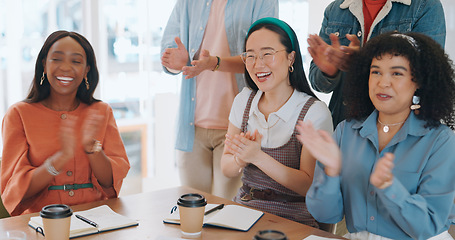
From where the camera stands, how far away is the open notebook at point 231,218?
1.60m

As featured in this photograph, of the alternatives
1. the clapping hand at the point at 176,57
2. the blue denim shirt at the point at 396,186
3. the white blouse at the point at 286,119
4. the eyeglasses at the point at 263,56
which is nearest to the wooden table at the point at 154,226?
the blue denim shirt at the point at 396,186

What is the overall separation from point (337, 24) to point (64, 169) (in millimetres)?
1415

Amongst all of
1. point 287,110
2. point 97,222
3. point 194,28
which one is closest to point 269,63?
point 287,110

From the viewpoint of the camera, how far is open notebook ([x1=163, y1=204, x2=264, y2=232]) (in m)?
1.60

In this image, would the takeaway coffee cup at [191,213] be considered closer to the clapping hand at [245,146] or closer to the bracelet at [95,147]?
the clapping hand at [245,146]

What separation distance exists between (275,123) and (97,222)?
0.90 meters

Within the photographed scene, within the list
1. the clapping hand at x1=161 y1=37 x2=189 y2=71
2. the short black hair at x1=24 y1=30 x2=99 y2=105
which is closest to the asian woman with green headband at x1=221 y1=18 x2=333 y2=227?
the clapping hand at x1=161 y1=37 x2=189 y2=71

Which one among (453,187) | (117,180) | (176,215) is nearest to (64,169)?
(117,180)

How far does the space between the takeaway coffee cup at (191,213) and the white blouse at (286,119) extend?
0.68 meters

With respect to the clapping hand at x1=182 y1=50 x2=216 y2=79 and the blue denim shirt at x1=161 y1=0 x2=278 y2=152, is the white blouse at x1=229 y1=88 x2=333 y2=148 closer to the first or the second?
the clapping hand at x1=182 y1=50 x2=216 y2=79

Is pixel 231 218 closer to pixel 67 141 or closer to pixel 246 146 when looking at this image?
pixel 246 146

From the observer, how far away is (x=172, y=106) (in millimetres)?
4371

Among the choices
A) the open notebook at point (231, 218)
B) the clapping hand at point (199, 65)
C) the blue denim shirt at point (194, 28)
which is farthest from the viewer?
the blue denim shirt at point (194, 28)

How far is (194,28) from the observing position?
269 cm
